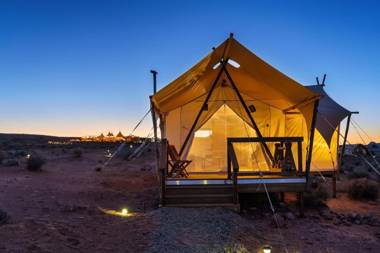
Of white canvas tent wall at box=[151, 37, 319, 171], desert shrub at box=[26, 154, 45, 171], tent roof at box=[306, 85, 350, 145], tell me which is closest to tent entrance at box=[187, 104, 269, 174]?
white canvas tent wall at box=[151, 37, 319, 171]

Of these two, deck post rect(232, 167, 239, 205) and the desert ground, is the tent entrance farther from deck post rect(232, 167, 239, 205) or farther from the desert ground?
deck post rect(232, 167, 239, 205)

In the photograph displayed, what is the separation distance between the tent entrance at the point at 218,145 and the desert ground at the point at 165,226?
222 centimetres

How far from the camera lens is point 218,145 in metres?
10.7

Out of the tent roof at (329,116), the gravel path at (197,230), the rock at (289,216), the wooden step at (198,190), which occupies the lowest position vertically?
the rock at (289,216)

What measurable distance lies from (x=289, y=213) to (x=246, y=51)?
144 inches

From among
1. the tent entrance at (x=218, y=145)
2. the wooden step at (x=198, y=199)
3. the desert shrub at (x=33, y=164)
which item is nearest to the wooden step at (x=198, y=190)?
the wooden step at (x=198, y=199)

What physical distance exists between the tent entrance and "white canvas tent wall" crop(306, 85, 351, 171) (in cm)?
275

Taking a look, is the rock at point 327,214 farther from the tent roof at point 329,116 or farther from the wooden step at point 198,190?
the tent roof at point 329,116

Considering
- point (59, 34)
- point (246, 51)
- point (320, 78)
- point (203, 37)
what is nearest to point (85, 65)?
point (59, 34)

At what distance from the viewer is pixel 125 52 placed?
16.3 m

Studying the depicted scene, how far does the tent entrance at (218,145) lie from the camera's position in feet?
35.0

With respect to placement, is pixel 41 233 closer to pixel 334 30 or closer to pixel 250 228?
pixel 250 228

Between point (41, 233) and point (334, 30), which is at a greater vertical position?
point (334, 30)

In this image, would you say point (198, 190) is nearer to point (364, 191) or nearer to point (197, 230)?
point (197, 230)
